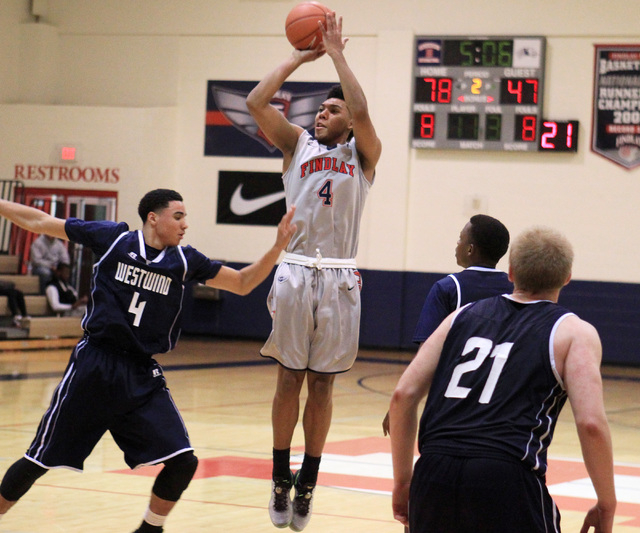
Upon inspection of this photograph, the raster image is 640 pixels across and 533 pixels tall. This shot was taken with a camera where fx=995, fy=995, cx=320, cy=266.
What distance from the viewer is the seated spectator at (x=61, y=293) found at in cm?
1563

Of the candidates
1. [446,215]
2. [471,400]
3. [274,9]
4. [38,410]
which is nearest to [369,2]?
[274,9]

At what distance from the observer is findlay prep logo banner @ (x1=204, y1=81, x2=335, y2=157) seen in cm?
1631

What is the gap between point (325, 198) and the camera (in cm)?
479

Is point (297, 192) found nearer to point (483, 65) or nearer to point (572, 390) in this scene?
point (572, 390)

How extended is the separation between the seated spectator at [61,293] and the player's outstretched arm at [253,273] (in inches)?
459

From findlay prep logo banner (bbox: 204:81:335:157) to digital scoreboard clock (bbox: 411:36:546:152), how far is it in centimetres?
200

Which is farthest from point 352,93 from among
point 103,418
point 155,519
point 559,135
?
point 559,135

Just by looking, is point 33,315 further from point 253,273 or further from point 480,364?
point 480,364

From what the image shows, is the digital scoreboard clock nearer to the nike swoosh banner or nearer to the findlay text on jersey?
the nike swoosh banner

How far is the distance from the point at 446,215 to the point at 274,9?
4481mm

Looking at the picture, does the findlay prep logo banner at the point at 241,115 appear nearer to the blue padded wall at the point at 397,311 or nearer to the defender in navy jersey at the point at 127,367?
the blue padded wall at the point at 397,311

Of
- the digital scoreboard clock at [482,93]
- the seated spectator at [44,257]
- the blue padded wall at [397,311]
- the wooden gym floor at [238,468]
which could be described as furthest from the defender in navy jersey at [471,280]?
the seated spectator at [44,257]

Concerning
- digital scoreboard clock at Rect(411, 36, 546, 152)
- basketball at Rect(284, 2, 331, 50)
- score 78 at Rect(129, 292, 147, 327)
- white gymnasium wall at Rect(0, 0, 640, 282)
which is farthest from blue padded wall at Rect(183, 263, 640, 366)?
score 78 at Rect(129, 292, 147, 327)

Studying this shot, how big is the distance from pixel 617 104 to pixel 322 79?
464 centimetres
